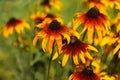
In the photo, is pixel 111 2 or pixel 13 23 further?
pixel 13 23

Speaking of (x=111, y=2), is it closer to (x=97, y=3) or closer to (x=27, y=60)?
(x=97, y=3)

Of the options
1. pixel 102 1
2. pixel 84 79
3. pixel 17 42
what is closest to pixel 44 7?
pixel 17 42

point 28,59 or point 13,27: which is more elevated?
point 13,27

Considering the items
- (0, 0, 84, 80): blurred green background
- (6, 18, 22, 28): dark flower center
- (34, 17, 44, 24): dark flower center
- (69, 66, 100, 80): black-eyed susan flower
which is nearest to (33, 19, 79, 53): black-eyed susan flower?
(69, 66, 100, 80): black-eyed susan flower

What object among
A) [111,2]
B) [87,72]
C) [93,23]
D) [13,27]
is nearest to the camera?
[87,72]

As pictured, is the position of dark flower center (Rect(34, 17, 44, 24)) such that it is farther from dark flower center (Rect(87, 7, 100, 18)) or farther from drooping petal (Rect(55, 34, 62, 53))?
drooping petal (Rect(55, 34, 62, 53))

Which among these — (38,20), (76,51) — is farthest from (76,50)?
(38,20)

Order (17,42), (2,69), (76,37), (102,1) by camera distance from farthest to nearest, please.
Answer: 1. (2,69)
2. (17,42)
3. (102,1)
4. (76,37)

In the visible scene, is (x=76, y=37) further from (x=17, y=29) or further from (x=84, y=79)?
(x=17, y=29)

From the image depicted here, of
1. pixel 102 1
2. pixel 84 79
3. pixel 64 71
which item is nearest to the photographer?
pixel 84 79
